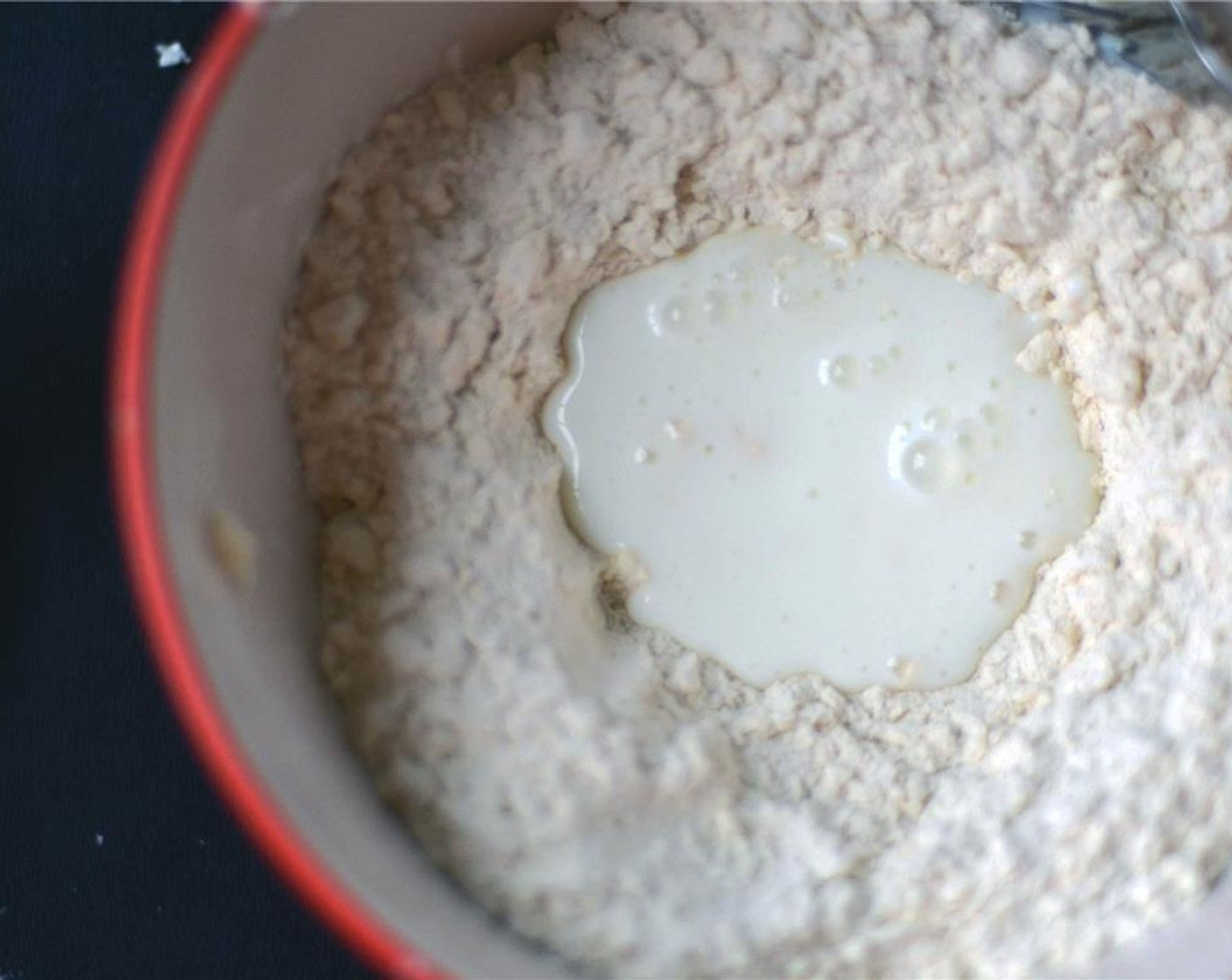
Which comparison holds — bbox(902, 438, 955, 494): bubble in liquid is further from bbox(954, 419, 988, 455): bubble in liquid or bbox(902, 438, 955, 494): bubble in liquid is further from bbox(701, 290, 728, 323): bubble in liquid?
bbox(701, 290, 728, 323): bubble in liquid

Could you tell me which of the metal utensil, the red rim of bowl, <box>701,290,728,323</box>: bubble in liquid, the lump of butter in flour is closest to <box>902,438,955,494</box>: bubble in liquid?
the lump of butter in flour

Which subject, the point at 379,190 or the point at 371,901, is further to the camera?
the point at 379,190

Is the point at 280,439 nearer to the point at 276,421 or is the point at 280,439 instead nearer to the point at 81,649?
the point at 276,421

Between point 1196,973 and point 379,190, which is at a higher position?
point 379,190

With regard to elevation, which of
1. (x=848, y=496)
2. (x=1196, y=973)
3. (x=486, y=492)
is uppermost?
(x=486, y=492)

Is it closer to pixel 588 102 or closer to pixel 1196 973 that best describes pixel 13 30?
pixel 588 102

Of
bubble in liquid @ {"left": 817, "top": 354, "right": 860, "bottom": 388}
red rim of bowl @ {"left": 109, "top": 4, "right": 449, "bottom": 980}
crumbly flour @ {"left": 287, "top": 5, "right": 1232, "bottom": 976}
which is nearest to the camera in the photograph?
red rim of bowl @ {"left": 109, "top": 4, "right": 449, "bottom": 980}

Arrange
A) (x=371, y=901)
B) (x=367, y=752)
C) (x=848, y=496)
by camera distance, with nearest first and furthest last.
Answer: (x=371, y=901) → (x=367, y=752) → (x=848, y=496)

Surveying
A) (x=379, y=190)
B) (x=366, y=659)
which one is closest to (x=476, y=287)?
(x=379, y=190)
